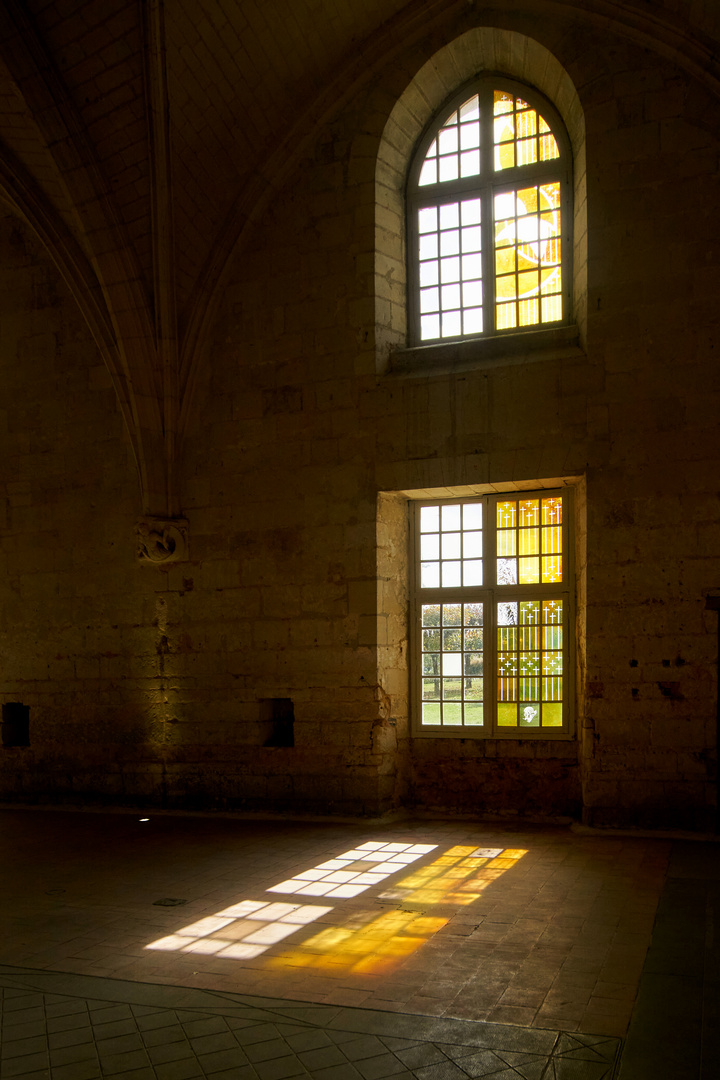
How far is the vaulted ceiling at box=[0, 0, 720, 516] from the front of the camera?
6.67m

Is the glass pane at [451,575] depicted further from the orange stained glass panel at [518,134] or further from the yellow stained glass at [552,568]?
the orange stained glass panel at [518,134]

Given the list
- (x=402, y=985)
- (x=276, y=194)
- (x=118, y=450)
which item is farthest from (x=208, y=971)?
(x=276, y=194)

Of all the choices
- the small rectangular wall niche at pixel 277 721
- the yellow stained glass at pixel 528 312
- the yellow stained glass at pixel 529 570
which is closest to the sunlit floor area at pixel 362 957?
the small rectangular wall niche at pixel 277 721

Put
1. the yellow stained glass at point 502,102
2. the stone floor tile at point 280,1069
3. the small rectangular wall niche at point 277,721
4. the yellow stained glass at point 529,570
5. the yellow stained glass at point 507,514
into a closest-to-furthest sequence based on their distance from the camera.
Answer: the stone floor tile at point 280,1069
the yellow stained glass at point 529,570
the yellow stained glass at point 507,514
the yellow stained glass at point 502,102
the small rectangular wall niche at point 277,721

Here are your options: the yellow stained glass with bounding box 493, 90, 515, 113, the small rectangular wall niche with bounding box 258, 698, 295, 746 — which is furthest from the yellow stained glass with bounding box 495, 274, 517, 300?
the small rectangular wall niche with bounding box 258, 698, 295, 746

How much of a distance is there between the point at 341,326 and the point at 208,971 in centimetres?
513

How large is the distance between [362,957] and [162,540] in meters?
4.63

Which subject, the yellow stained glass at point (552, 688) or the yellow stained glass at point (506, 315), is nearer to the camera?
the yellow stained glass at point (552, 688)

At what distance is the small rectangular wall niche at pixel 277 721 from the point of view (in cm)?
773

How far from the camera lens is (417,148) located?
7.82m

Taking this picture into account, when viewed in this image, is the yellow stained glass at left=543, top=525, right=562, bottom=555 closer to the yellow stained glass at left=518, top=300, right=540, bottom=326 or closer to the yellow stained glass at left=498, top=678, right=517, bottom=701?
the yellow stained glass at left=498, top=678, right=517, bottom=701

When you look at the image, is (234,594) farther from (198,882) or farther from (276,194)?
(276,194)

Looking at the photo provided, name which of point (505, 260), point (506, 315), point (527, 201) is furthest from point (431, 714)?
point (527, 201)

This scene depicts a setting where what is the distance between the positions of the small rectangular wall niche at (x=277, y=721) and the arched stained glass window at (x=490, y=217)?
10.8 ft
